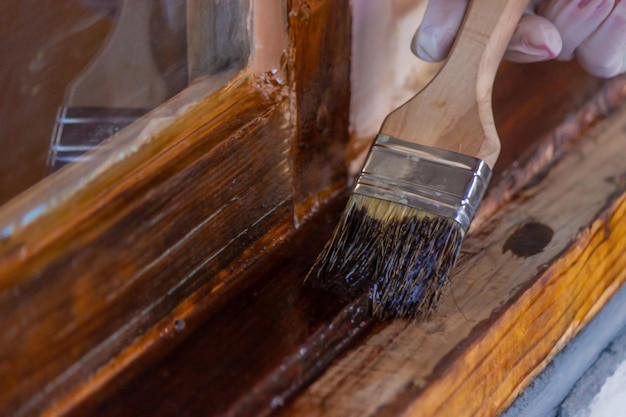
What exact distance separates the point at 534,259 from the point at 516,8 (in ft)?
0.82

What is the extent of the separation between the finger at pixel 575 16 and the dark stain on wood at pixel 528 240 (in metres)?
0.23

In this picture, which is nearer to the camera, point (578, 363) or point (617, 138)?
point (578, 363)

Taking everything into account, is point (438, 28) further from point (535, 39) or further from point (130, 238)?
point (130, 238)

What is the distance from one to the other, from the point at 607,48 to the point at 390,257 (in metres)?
0.39

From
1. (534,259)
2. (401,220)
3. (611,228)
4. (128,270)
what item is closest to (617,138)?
(611,228)

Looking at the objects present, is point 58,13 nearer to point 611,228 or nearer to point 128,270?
point 128,270

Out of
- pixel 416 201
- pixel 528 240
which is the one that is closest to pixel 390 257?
pixel 416 201

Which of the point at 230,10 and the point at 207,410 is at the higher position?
the point at 230,10

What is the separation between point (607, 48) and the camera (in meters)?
0.85

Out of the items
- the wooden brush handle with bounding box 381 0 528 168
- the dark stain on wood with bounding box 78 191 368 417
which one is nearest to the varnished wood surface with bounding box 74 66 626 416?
the dark stain on wood with bounding box 78 191 368 417

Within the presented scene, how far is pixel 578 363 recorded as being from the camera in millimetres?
748

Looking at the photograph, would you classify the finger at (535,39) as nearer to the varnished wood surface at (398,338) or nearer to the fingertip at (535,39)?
the fingertip at (535,39)

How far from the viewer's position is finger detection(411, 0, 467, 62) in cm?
78

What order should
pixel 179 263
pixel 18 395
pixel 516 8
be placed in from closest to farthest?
pixel 18 395
pixel 179 263
pixel 516 8
